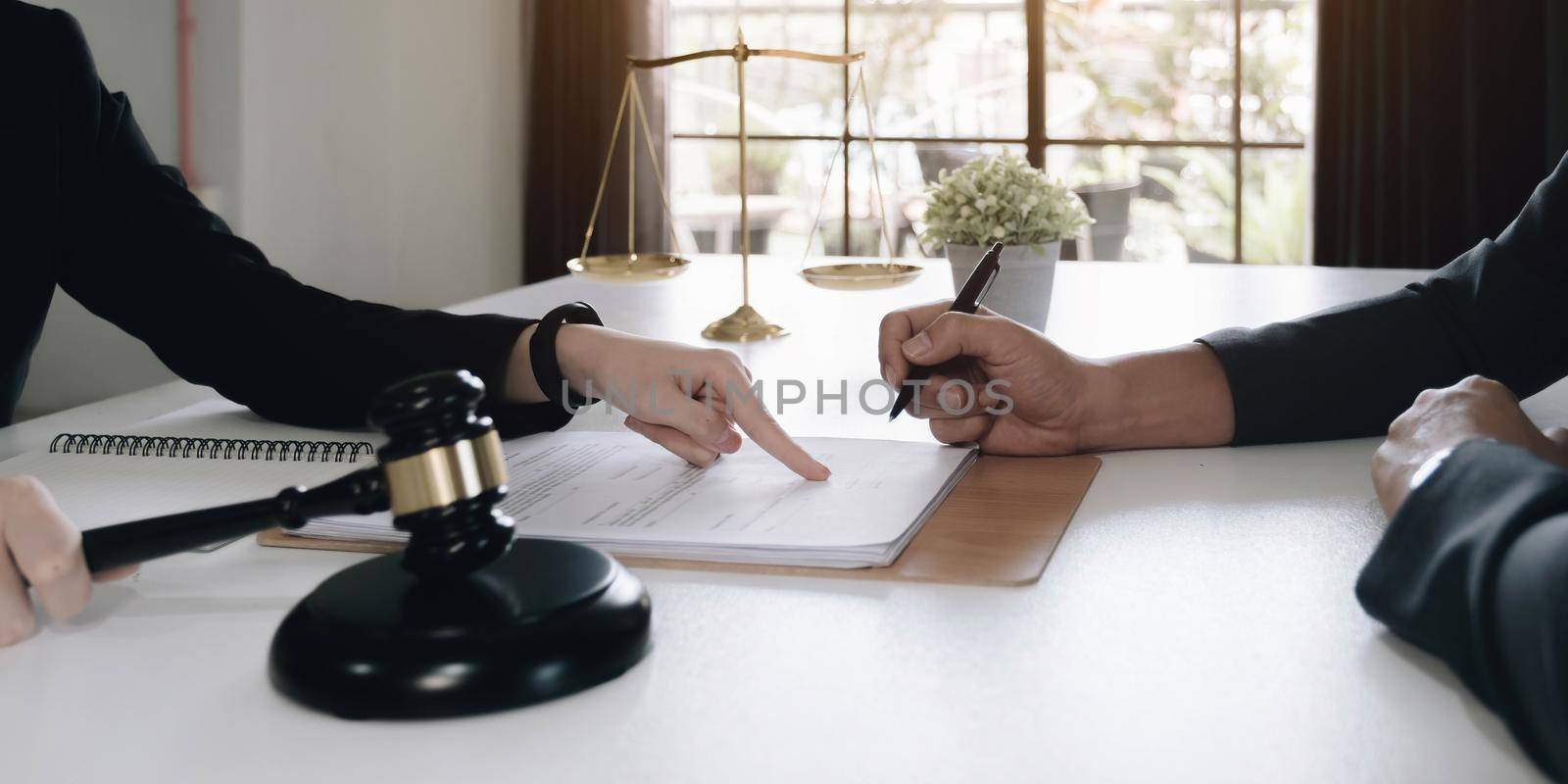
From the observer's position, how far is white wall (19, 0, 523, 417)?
3.55 meters

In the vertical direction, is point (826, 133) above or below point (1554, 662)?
above

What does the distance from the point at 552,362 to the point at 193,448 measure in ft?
0.92

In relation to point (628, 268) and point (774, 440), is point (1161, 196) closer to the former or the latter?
point (628, 268)

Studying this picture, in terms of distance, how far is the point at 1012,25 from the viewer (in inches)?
180

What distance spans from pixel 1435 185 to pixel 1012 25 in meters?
1.39

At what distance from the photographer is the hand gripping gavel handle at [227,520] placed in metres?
0.64

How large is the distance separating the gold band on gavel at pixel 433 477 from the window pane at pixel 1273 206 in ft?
13.9

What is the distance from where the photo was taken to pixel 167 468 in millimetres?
1028

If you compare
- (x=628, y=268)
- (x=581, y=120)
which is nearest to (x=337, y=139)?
(x=581, y=120)

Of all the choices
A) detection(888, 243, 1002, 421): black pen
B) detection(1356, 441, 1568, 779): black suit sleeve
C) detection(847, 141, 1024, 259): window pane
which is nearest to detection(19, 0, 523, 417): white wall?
detection(847, 141, 1024, 259): window pane

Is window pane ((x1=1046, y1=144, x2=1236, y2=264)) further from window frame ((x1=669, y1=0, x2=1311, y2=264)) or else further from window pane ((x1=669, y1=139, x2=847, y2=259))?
window pane ((x1=669, y1=139, x2=847, y2=259))

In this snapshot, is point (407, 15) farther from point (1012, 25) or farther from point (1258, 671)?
point (1258, 671)

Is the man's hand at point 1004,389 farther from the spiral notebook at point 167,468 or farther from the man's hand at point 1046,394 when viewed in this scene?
the spiral notebook at point 167,468

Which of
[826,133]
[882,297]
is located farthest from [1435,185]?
[882,297]
